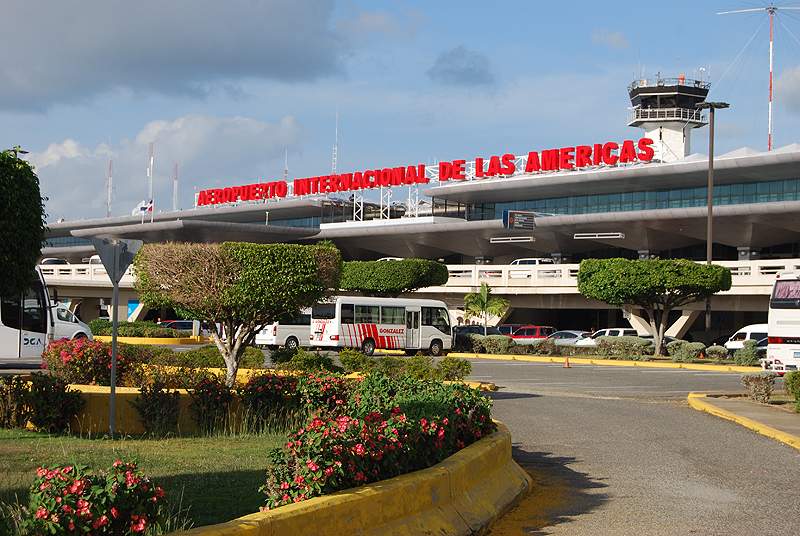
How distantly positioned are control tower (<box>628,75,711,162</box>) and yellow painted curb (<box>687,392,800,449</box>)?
57283 mm

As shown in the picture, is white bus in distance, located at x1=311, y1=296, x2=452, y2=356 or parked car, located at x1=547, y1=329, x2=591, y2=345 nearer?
white bus in distance, located at x1=311, y1=296, x2=452, y2=356

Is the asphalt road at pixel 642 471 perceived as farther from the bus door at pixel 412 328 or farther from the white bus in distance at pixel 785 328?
the bus door at pixel 412 328

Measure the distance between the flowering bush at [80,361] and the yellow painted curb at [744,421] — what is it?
462 inches

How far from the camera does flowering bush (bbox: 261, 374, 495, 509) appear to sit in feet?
18.1

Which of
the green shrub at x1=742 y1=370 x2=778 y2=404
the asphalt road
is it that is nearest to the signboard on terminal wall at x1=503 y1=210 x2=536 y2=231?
the asphalt road

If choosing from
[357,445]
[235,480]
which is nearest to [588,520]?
[357,445]

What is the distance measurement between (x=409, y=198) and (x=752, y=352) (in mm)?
40184

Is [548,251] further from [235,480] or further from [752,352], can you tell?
[235,480]

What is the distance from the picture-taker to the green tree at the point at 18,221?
9.89 m

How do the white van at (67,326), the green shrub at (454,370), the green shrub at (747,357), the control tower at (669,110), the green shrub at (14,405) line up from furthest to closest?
1. the control tower at (669,110)
2. the green shrub at (747,357)
3. the white van at (67,326)
4. the green shrub at (454,370)
5. the green shrub at (14,405)

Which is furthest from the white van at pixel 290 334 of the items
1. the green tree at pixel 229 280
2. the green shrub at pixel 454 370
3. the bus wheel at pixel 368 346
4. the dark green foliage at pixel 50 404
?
the dark green foliage at pixel 50 404

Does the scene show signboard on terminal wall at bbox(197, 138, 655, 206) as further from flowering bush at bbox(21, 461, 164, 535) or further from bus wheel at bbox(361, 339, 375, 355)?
flowering bush at bbox(21, 461, 164, 535)

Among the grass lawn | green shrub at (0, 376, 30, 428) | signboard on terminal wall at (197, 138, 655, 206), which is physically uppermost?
signboard on terminal wall at (197, 138, 655, 206)

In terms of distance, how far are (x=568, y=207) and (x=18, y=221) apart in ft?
186
